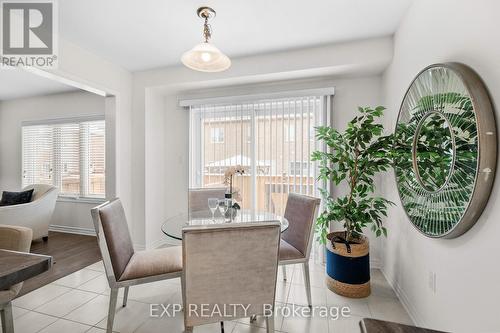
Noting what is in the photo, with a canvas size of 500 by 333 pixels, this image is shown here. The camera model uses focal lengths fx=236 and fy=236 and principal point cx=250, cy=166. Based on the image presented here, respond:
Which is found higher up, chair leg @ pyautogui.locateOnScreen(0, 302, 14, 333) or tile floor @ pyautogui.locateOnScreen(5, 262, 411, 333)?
chair leg @ pyautogui.locateOnScreen(0, 302, 14, 333)

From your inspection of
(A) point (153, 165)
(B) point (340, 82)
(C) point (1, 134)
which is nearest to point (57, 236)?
(A) point (153, 165)

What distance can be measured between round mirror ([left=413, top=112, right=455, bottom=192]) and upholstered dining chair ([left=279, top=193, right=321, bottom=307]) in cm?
78

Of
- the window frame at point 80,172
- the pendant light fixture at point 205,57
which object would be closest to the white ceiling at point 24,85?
the window frame at point 80,172

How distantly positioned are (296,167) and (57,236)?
4156 millimetres

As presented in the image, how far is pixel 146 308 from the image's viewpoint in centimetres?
203

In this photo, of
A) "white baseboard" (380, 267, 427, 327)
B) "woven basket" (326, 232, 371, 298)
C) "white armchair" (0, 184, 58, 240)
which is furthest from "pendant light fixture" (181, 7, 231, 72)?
"white armchair" (0, 184, 58, 240)

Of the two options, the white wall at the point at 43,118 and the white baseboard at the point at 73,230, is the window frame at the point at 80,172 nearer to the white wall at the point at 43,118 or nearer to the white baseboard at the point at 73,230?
the white wall at the point at 43,118

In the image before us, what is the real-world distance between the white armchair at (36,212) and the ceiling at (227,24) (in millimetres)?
2436

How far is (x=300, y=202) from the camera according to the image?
219 centimetres

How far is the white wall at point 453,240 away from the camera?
3.46 feet

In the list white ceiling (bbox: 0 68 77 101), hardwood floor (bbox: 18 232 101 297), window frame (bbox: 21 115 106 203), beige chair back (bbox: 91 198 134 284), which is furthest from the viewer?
window frame (bbox: 21 115 106 203)

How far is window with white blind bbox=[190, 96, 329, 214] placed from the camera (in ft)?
9.75

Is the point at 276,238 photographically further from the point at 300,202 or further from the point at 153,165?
the point at 153,165

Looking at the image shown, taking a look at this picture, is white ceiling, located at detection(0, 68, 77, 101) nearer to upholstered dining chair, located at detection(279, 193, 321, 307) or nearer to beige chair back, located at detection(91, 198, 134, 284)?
beige chair back, located at detection(91, 198, 134, 284)
